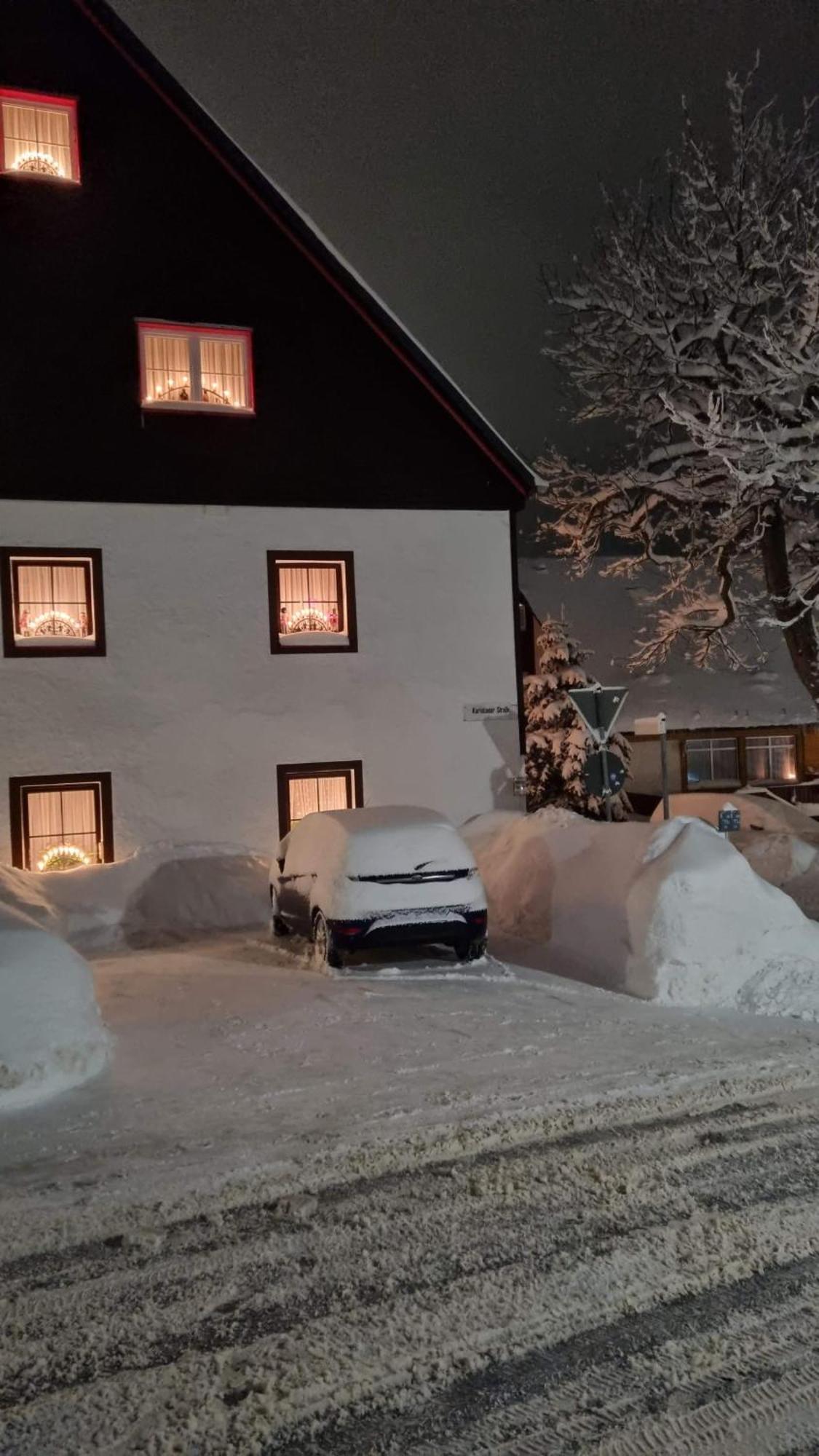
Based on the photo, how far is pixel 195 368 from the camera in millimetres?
17844

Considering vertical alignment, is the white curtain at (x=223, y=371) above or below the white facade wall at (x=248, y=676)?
above

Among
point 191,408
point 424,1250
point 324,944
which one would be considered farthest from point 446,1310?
point 191,408

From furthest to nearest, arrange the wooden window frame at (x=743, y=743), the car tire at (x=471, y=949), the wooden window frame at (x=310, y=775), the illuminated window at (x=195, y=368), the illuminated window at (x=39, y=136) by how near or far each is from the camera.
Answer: the wooden window frame at (x=743, y=743)
the wooden window frame at (x=310, y=775)
the illuminated window at (x=195, y=368)
the illuminated window at (x=39, y=136)
the car tire at (x=471, y=949)

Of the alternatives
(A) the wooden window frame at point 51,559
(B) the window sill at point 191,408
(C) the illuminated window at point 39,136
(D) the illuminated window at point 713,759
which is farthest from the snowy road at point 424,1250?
(D) the illuminated window at point 713,759

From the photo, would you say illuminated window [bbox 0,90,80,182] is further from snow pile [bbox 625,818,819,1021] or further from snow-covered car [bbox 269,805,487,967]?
snow pile [bbox 625,818,819,1021]

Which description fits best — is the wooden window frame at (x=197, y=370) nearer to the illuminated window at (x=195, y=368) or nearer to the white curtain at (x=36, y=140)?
the illuminated window at (x=195, y=368)

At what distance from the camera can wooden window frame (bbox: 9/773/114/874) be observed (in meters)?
16.5

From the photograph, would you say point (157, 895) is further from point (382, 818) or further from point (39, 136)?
point (39, 136)

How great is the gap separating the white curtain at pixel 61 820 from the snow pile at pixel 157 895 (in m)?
0.68

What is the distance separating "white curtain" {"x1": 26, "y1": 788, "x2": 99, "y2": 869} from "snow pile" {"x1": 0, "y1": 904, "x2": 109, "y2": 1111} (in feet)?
27.3

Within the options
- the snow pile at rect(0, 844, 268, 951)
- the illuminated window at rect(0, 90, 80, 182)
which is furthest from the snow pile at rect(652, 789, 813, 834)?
the illuminated window at rect(0, 90, 80, 182)

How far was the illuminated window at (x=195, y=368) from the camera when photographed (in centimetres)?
1761

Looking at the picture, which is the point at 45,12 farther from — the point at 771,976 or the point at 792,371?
the point at 771,976

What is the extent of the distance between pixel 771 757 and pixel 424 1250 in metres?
34.4
